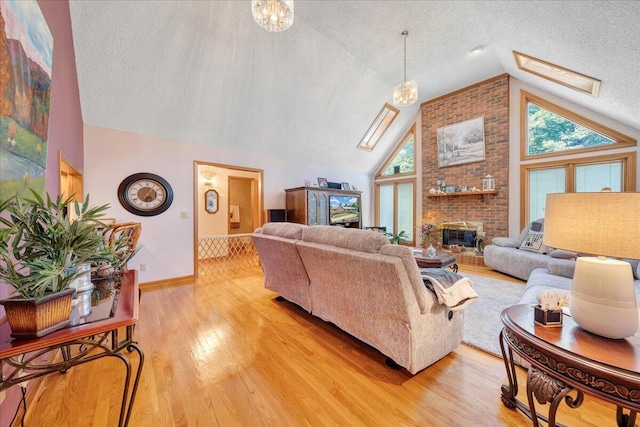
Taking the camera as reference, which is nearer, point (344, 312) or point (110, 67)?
point (344, 312)

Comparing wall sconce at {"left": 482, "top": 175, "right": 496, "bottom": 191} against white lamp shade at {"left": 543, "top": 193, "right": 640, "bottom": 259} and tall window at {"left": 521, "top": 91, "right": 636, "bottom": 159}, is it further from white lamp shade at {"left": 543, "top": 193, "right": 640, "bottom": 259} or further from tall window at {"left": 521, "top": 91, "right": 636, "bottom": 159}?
white lamp shade at {"left": 543, "top": 193, "right": 640, "bottom": 259}

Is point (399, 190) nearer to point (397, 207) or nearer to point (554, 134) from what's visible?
point (397, 207)

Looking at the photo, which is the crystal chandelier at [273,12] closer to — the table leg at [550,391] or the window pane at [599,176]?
the table leg at [550,391]

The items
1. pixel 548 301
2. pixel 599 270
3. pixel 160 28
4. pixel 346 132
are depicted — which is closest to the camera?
pixel 599 270

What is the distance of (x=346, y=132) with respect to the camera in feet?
17.9

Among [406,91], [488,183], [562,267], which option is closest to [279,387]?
[562,267]

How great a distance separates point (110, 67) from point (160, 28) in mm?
789

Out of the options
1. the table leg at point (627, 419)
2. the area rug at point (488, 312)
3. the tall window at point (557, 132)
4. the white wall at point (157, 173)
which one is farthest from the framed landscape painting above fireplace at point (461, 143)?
the table leg at point (627, 419)

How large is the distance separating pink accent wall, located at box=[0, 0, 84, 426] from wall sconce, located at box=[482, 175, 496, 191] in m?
6.45

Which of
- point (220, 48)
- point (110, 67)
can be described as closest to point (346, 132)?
point (220, 48)

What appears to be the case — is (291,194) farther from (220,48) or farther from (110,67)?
(110,67)

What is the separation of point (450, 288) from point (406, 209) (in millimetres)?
5169

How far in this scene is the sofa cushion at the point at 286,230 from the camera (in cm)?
233

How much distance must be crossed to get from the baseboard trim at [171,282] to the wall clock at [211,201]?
92.3 inches
